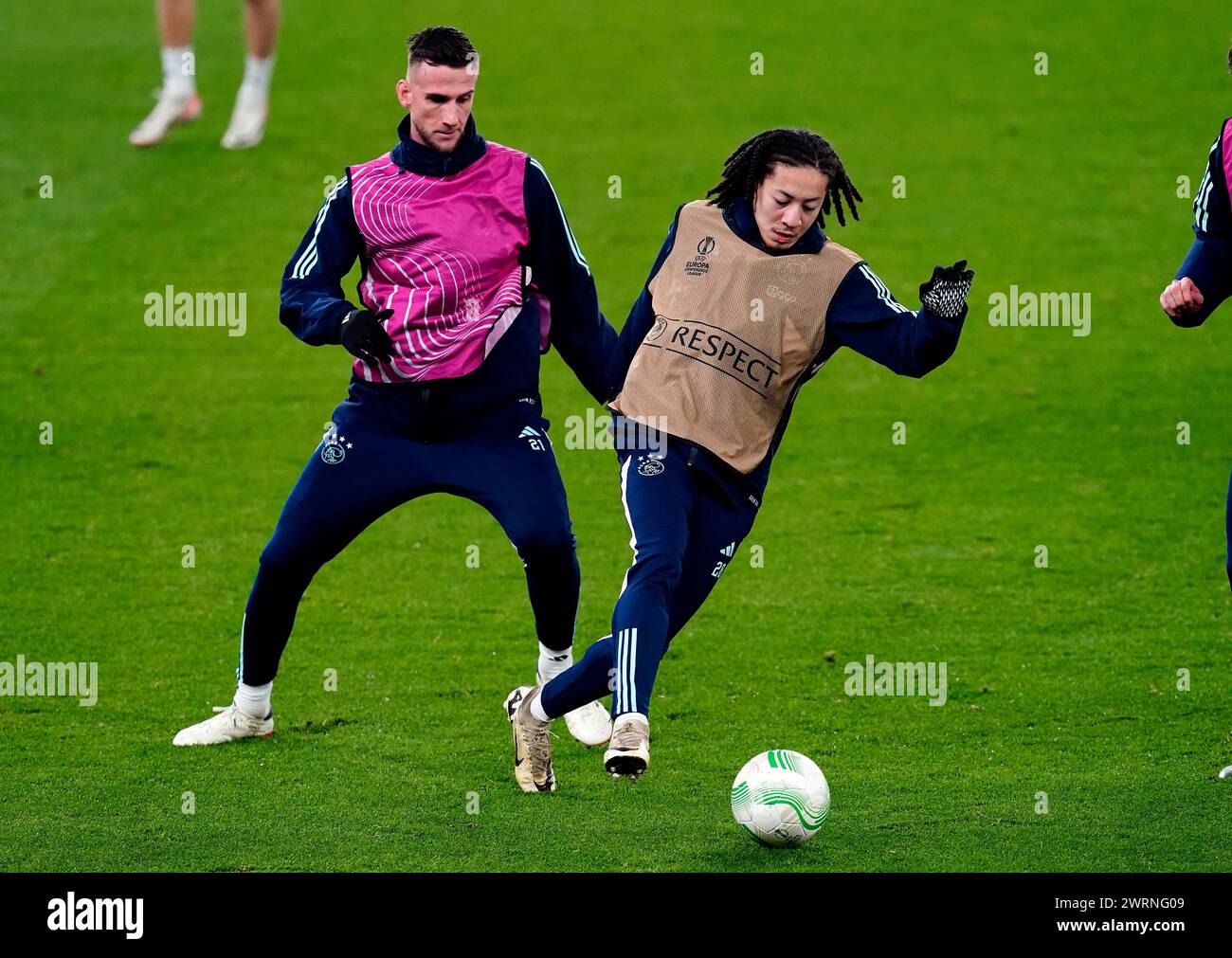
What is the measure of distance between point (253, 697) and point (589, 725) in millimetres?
1299

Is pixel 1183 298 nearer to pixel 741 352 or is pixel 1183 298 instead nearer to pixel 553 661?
pixel 741 352

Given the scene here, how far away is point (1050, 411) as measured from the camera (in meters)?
11.7

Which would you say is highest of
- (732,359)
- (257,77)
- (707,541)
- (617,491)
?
(257,77)

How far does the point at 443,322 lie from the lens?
6137 mm

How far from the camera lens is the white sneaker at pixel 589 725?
684 cm

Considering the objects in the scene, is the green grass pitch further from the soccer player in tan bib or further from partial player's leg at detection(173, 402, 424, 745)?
the soccer player in tan bib

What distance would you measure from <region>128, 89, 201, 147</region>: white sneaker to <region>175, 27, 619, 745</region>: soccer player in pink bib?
9208mm

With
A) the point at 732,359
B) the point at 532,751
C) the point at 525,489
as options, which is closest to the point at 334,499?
the point at 525,489

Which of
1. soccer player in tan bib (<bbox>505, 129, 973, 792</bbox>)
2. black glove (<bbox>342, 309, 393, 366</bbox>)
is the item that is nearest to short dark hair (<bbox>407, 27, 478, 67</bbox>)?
black glove (<bbox>342, 309, 393, 366</bbox>)

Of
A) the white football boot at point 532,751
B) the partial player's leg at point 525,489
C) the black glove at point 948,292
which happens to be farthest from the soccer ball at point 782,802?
the black glove at point 948,292

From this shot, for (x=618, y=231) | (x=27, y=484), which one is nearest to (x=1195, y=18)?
(x=618, y=231)

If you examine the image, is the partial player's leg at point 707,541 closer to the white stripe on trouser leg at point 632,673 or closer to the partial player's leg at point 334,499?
the white stripe on trouser leg at point 632,673

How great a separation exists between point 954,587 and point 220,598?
3657mm

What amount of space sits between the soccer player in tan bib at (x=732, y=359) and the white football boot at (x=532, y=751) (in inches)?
9.5
